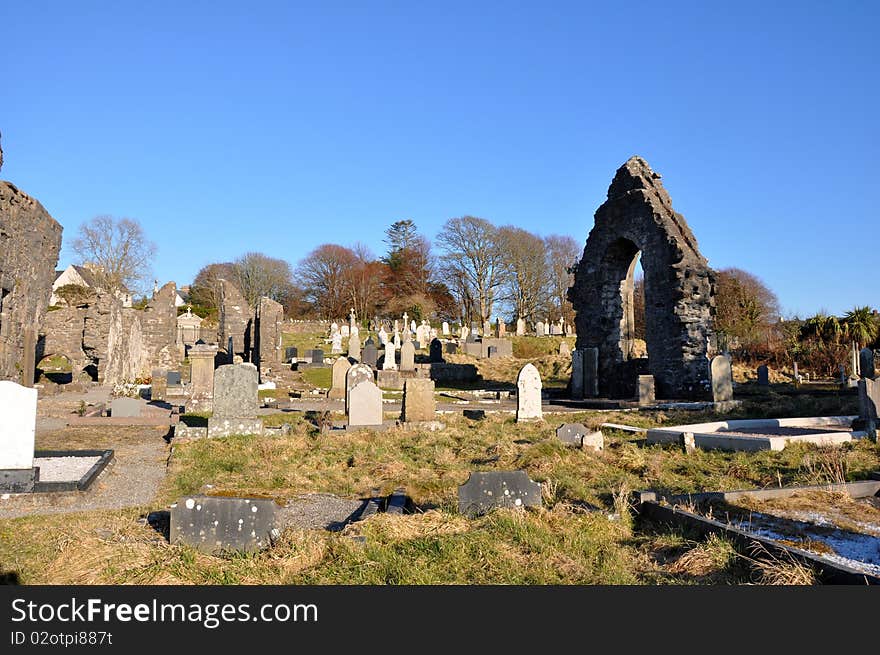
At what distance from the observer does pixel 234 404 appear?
10.9 meters

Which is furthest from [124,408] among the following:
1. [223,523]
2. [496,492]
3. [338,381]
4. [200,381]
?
[496,492]

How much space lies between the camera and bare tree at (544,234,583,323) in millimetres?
55531

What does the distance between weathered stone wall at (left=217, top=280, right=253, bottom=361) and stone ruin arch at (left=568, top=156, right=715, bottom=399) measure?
15.1m

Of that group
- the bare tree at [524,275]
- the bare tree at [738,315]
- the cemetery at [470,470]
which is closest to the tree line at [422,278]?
the bare tree at [524,275]

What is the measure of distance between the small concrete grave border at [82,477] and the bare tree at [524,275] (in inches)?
1863

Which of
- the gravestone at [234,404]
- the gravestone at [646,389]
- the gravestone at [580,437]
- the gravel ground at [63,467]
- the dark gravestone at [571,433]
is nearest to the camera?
the gravel ground at [63,467]

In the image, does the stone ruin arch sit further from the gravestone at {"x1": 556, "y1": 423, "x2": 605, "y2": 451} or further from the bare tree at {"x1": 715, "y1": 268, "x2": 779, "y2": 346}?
the bare tree at {"x1": 715, "y1": 268, "x2": 779, "y2": 346}

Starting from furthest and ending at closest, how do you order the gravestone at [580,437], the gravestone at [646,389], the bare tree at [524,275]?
1. the bare tree at [524,275]
2. the gravestone at [646,389]
3. the gravestone at [580,437]

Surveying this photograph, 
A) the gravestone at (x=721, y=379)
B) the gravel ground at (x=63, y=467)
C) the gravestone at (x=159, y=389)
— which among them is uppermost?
the gravestone at (x=721, y=379)

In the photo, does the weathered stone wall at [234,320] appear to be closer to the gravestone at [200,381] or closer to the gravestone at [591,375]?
the gravestone at [200,381]

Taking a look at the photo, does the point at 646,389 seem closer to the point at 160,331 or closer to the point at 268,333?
the point at 268,333

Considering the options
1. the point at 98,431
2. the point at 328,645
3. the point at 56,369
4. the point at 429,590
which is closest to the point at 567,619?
the point at 429,590

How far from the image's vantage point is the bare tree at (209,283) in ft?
190

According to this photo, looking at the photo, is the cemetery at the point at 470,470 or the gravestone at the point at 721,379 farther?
the gravestone at the point at 721,379
